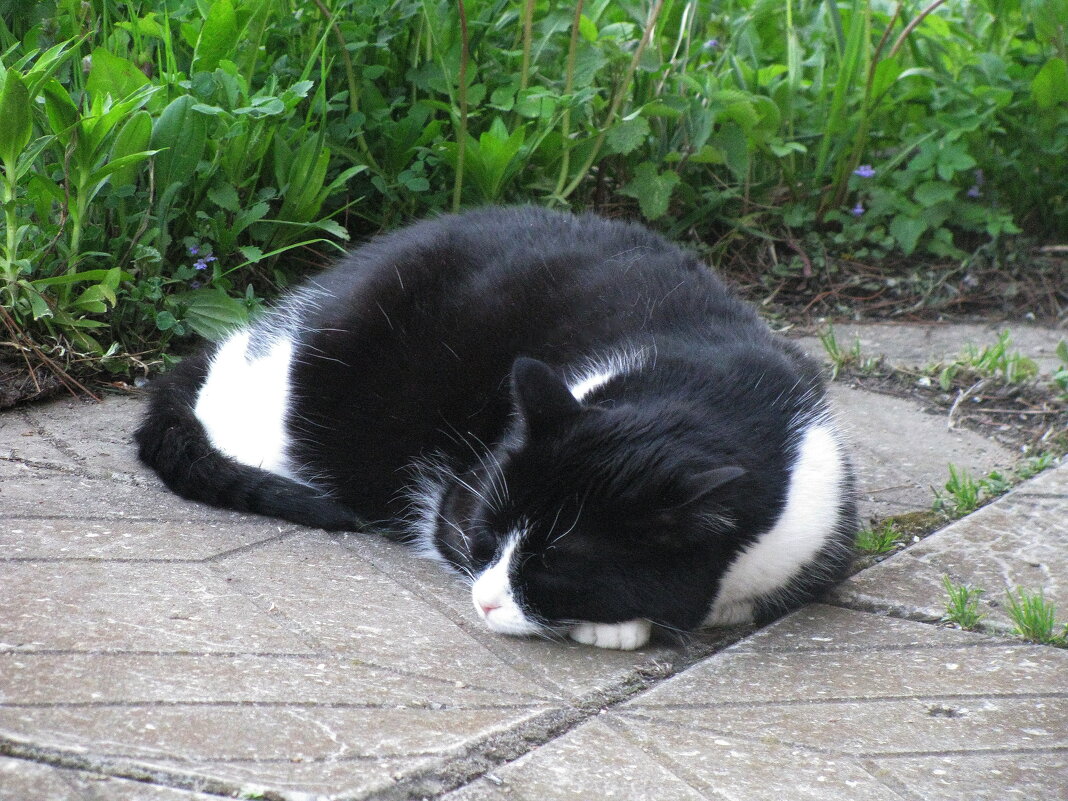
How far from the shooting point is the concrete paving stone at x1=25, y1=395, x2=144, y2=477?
238 centimetres

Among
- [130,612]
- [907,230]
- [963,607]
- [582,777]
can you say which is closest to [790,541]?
[963,607]

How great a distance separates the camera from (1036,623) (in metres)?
1.87

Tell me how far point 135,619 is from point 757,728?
918mm

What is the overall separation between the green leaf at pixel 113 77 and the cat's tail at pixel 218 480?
89cm

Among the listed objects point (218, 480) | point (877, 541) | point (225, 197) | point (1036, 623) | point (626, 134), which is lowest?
point (218, 480)

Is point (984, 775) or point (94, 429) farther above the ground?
point (984, 775)

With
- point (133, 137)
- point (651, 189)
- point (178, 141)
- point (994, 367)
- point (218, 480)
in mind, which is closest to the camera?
point (218, 480)

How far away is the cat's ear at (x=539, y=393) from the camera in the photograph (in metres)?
1.79

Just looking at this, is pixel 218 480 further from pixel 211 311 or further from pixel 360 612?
pixel 211 311

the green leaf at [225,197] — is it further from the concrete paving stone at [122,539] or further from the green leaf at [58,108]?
the concrete paving stone at [122,539]

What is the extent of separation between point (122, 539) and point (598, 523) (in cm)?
86

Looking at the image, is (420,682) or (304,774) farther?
(420,682)

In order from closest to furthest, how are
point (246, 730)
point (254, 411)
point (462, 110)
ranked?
point (246, 730) < point (254, 411) < point (462, 110)

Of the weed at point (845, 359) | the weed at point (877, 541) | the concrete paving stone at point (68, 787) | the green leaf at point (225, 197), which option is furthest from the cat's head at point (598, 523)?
the weed at point (845, 359)
